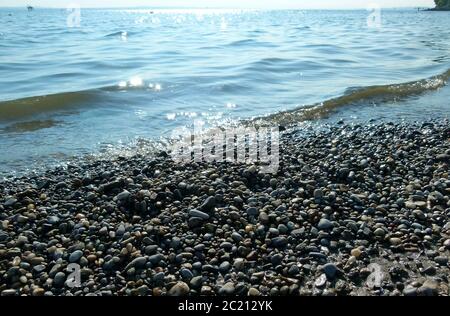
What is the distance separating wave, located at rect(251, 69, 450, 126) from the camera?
430 inches

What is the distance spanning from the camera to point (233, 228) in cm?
534

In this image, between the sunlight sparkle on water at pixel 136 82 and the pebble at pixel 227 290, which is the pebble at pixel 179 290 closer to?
the pebble at pixel 227 290

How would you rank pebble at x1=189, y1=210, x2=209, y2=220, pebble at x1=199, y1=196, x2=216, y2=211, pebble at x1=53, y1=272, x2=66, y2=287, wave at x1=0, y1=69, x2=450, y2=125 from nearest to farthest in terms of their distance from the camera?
pebble at x1=53, y1=272, x2=66, y2=287 → pebble at x1=189, y1=210, x2=209, y2=220 → pebble at x1=199, y1=196, x2=216, y2=211 → wave at x1=0, y1=69, x2=450, y2=125

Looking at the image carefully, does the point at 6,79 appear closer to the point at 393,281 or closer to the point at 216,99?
the point at 216,99

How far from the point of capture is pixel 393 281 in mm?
4375

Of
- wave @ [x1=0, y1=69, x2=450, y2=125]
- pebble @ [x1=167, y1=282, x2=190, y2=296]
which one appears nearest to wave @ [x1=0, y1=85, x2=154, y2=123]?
wave @ [x1=0, y1=69, x2=450, y2=125]

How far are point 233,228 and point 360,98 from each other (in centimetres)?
879

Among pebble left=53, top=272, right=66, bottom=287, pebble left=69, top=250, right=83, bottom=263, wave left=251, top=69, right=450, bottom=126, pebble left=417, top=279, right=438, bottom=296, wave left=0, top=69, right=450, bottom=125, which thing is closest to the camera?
pebble left=417, top=279, right=438, bottom=296

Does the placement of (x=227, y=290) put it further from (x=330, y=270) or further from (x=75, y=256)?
(x=75, y=256)

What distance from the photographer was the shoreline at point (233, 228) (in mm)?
4438

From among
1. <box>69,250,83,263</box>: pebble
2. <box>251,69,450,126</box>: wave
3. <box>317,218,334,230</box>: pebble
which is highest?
<box>251,69,450,126</box>: wave

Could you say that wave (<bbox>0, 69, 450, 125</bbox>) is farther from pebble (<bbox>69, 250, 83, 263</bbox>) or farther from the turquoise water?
pebble (<bbox>69, 250, 83, 263</bbox>)

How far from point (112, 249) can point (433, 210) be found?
4.16m

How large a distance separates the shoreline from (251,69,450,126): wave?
11.0 ft
